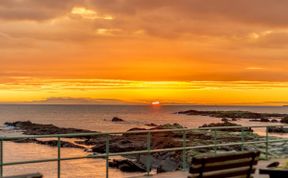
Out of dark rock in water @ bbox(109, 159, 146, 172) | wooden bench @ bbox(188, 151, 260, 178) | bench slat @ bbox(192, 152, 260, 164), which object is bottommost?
dark rock in water @ bbox(109, 159, 146, 172)

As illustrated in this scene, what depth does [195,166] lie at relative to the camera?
7230 mm

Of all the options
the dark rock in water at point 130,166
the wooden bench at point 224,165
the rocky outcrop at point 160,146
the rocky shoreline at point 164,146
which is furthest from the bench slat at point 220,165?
the dark rock in water at point 130,166

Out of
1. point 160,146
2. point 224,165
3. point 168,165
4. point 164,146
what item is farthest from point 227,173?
point 160,146

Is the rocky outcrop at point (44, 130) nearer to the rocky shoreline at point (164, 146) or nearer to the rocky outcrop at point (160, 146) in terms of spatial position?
the rocky shoreline at point (164, 146)

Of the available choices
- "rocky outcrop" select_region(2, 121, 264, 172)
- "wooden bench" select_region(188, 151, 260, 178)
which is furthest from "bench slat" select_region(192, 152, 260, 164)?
"rocky outcrop" select_region(2, 121, 264, 172)

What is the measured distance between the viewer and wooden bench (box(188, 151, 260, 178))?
728 centimetres

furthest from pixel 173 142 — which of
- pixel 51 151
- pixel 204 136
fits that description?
pixel 51 151

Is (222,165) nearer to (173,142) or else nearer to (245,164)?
(245,164)

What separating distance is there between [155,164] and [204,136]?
15.9 meters

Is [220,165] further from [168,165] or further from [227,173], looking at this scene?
[168,165]

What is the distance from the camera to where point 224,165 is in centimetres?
764

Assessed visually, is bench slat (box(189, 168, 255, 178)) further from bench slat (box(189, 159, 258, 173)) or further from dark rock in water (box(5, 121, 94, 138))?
dark rock in water (box(5, 121, 94, 138))

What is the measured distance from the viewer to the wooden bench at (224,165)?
287 inches

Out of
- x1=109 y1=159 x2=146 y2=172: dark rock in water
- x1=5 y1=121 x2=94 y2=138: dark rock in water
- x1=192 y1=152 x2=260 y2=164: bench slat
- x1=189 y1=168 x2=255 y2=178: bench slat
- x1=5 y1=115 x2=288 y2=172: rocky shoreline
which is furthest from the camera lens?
x1=5 y1=121 x2=94 y2=138: dark rock in water
